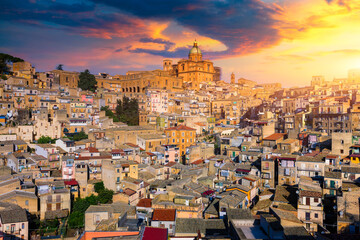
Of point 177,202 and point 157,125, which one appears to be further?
point 157,125

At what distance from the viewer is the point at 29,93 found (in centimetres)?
3709

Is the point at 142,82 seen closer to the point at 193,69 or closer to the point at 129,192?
the point at 193,69

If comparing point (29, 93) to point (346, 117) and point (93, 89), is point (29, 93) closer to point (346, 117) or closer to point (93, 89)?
point (93, 89)

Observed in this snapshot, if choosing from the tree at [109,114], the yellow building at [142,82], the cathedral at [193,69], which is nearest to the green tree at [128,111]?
the tree at [109,114]

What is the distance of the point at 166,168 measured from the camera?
2717 centimetres

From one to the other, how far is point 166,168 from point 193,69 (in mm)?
38312

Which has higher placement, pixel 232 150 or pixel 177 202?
pixel 232 150

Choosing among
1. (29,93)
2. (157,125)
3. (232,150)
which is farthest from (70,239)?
(29,93)

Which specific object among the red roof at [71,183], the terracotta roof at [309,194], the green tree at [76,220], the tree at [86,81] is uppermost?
the tree at [86,81]

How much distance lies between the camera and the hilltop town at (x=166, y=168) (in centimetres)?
1662

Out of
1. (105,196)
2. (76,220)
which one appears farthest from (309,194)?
(76,220)

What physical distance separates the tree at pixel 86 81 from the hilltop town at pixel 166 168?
9.68 ft

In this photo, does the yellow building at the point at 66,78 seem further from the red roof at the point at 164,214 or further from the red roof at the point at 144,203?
the red roof at the point at 164,214

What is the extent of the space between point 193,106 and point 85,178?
79.2 feet
